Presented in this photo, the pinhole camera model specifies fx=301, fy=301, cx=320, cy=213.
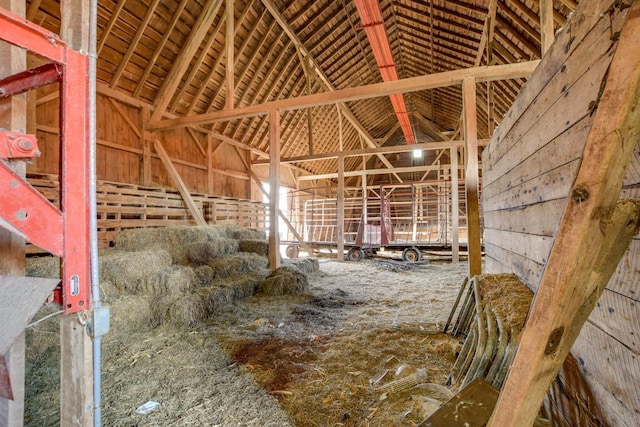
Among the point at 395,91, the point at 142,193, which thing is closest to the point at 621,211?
the point at 395,91

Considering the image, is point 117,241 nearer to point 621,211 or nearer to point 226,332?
point 226,332

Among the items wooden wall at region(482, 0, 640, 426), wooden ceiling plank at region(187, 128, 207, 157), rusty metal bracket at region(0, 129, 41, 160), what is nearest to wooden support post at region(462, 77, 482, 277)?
wooden wall at region(482, 0, 640, 426)

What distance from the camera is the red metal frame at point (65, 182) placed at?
926mm

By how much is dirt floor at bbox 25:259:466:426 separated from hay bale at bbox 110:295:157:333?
0.12ft

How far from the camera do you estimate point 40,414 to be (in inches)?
Result: 71.8

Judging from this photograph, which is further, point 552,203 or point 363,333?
point 363,333

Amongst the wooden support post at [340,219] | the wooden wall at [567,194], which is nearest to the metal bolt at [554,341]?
the wooden wall at [567,194]

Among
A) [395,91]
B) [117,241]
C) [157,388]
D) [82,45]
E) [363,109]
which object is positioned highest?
[363,109]

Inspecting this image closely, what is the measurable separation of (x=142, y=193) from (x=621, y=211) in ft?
20.3

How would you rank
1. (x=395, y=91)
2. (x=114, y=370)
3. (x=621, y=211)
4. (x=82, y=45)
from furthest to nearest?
(x=395, y=91) < (x=114, y=370) < (x=82, y=45) < (x=621, y=211)

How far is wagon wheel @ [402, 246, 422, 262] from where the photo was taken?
8.15m

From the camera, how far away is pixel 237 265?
470cm

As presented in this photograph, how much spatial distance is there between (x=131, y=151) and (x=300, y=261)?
4.10 m

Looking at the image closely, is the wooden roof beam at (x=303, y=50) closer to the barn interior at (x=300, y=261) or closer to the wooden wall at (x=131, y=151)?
the barn interior at (x=300, y=261)
